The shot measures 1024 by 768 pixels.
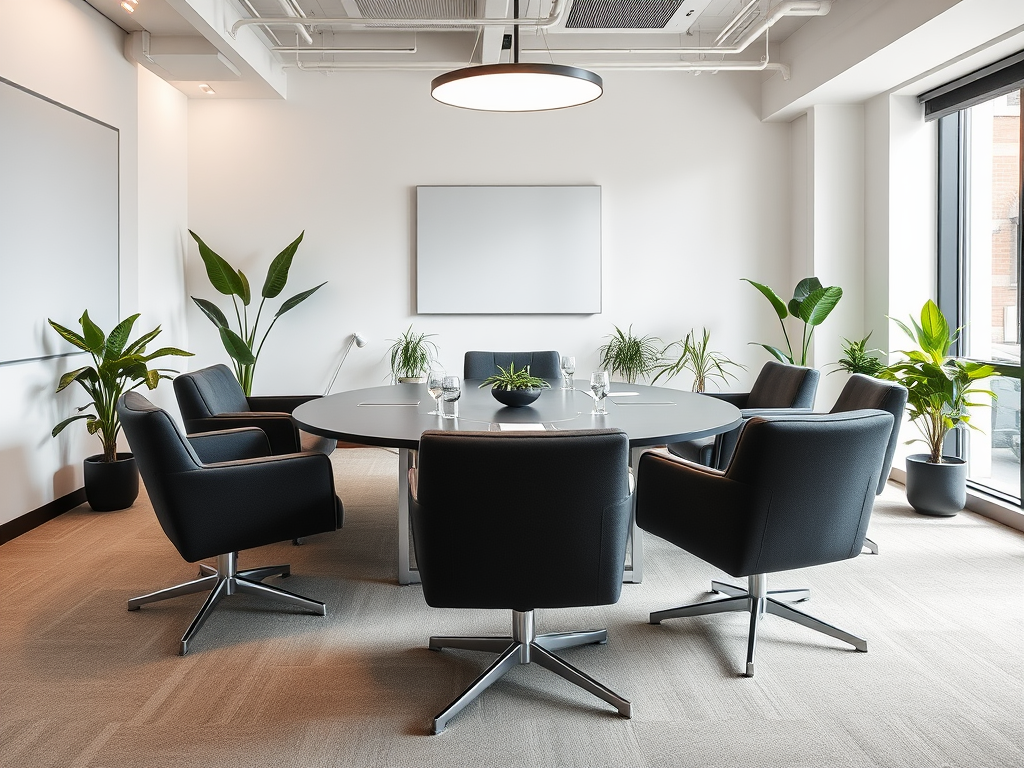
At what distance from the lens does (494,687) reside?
2.43 m

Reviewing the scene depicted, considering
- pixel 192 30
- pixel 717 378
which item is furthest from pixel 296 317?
pixel 717 378

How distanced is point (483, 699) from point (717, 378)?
443cm

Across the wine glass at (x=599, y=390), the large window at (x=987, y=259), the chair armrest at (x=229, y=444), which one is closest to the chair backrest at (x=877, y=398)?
the wine glass at (x=599, y=390)

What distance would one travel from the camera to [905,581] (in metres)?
3.39

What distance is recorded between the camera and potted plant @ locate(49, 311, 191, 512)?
4.35 m

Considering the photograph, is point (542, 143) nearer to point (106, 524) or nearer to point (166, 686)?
point (106, 524)

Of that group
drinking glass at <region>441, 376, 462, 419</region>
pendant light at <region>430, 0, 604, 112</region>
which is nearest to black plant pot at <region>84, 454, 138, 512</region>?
drinking glass at <region>441, 376, 462, 419</region>

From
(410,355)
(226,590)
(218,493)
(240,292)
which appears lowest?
(226,590)

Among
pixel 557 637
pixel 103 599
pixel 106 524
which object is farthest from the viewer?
pixel 106 524

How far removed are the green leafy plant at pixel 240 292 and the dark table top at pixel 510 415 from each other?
2.21 metres

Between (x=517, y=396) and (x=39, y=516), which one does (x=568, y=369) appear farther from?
(x=39, y=516)

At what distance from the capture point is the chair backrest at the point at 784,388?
12.4 feet

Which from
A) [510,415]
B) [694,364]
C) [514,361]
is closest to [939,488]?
[694,364]

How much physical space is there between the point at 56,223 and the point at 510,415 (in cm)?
287
